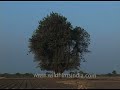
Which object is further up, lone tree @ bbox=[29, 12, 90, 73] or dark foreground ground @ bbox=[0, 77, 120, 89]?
lone tree @ bbox=[29, 12, 90, 73]

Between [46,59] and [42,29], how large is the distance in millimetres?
6606

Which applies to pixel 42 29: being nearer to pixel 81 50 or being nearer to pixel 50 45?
pixel 50 45

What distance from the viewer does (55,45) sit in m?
86.5

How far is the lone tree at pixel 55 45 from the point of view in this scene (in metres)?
87.0

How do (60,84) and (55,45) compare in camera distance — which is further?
(55,45)

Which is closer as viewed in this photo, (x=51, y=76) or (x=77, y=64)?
(x=77, y=64)

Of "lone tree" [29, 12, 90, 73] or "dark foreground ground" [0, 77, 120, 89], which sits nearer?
"dark foreground ground" [0, 77, 120, 89]

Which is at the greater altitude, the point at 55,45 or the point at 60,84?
the point at 55,45

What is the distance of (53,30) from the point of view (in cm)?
8738

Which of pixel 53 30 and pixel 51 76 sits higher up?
pixel 53 30

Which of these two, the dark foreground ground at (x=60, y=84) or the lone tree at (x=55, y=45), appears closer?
the dark foreground ground at (x=60, y=84)

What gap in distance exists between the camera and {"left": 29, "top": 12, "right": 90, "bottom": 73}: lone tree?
87000 millimetres

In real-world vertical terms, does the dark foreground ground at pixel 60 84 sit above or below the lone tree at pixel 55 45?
below

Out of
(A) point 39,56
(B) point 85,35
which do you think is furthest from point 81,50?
(A) point 39,56
